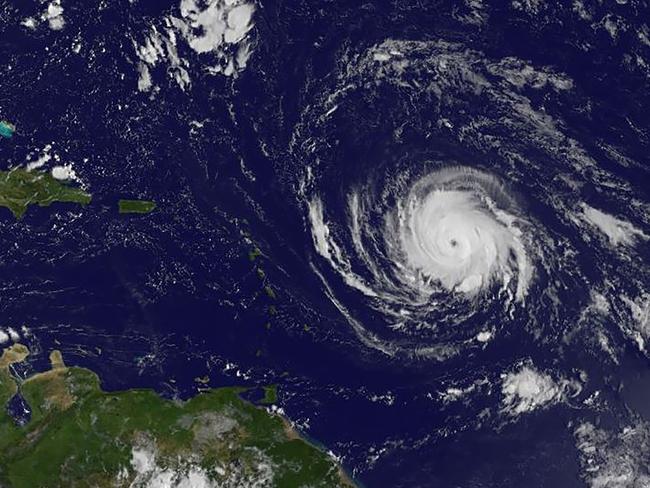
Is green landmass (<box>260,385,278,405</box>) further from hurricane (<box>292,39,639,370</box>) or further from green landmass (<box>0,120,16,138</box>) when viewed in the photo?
green landmass (<box>0,120,16,138</box>)

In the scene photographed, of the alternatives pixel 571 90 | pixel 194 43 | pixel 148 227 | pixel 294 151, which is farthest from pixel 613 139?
pixel 148 227

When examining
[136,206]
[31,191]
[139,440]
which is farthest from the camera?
[139,440]

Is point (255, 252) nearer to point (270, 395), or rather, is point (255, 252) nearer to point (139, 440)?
point (270, 395)

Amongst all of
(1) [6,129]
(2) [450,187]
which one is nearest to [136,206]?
(1) [6,129]

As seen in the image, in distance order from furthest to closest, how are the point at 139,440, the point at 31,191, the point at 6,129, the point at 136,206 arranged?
the point at 139,440 < the point at 136,206 < the point at 31,191 < the point at 6,129

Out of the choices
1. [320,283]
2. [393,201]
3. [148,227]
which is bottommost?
[320,283]

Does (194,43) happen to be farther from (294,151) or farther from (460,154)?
(460,154)
